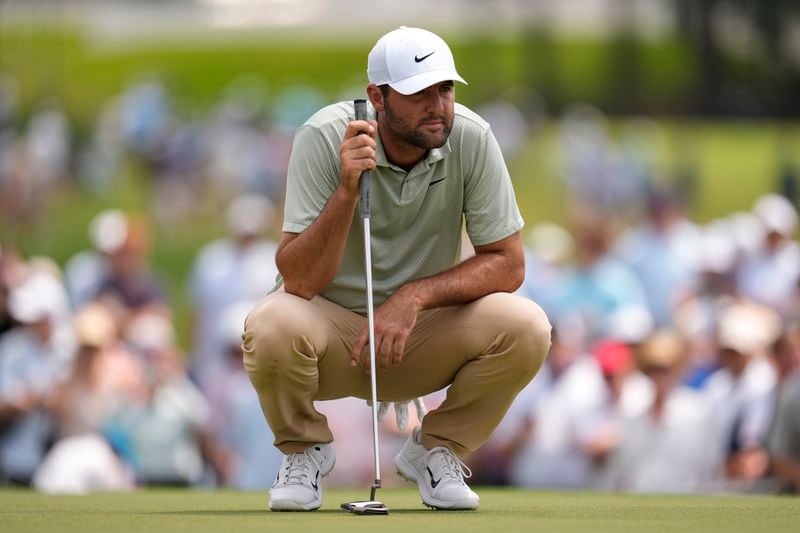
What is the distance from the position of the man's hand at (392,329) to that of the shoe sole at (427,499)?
527mm

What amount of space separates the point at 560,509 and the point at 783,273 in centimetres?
638

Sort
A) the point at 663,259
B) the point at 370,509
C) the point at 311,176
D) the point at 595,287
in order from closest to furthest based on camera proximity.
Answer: the point at 370,509
the point at 311,176
the point at 595,287
the point at 663,259

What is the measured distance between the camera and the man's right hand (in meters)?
5.56

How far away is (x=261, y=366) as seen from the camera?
568 cm

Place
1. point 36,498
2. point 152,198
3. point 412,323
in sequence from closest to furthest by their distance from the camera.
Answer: point 412,323 < point 36,498 < point 152,198

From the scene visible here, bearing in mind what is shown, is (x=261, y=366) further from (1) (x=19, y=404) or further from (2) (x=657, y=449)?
(1) (x=19, y=404)

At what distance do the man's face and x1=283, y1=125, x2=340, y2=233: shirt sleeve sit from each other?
28cm

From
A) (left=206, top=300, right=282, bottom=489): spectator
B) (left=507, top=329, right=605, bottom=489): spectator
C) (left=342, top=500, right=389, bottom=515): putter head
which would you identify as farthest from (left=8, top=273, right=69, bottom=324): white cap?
(left=342, top=500, right=389, bottom=515): putter head

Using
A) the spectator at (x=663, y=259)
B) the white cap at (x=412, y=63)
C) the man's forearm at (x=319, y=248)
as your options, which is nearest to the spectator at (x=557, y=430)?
the spectator at (x=663, y=259)

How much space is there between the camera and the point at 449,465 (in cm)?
592

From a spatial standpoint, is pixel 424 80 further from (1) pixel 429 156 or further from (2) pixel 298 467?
(2) pixel 298 467

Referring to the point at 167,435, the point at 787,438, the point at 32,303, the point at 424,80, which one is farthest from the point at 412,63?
the point at 32,303

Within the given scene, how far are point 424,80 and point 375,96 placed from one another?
0.96ft

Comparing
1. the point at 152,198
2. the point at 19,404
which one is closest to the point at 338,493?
the point at 19,404
